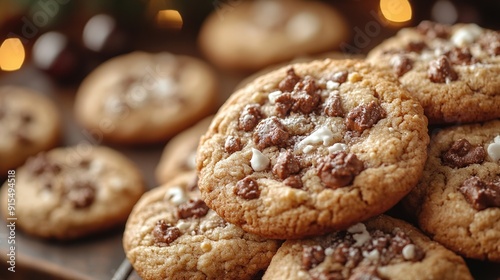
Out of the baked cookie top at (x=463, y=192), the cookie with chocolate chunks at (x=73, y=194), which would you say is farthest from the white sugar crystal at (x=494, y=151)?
the cookie with chocolate chunks at (x=73, y=194)

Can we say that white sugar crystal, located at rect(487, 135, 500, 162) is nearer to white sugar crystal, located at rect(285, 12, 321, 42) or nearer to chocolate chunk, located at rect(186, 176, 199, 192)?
chocolate chunk, located at rect(186, 176, 199, 192)

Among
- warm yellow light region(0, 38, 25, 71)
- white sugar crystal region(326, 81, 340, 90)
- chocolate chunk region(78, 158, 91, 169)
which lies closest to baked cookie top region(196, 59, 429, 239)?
white sugar crystal region(326, 81, 340, 90)

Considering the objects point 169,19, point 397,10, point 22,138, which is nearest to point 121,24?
point 169,19

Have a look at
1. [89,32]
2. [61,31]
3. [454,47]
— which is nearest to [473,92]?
[454,47]

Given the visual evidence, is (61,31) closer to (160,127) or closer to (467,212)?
(160,127)

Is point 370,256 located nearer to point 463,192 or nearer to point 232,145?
point 463,192

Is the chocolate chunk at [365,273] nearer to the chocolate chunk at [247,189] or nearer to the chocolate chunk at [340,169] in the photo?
the chocolate chunk at [340,169]

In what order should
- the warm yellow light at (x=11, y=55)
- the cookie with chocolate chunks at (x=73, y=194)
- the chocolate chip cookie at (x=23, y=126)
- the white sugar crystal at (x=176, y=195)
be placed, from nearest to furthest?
1. the white sugar crystal at (x=176, y=195)
2. the cookie with chocolate chunks at (x=73, y=194)
3. the chocolate chip cookie at (x=23, y=126)
4. the warm yellow light at (x=11, y=55)
